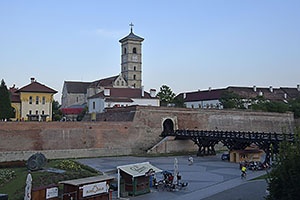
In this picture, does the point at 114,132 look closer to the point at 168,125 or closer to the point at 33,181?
the point at 168,125

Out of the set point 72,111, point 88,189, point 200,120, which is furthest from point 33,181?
point 72,111

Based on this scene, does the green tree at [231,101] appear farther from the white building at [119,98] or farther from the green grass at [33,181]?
the green grass at [33,181]

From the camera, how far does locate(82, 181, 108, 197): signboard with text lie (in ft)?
50.3

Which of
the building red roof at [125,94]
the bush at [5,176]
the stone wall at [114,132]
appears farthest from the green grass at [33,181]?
the building red roof at [125,94]

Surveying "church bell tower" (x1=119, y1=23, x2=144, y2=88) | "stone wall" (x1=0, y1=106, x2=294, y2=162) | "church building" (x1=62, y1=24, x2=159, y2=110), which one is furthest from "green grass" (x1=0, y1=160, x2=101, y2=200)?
"church bell tower" (x1=119, y1=23, x2=144, y2=88)

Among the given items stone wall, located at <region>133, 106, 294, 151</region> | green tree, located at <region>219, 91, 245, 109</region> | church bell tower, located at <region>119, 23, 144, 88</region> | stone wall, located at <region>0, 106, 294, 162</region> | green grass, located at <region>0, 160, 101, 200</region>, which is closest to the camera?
green grass, located at <region>0, 160, 101, 200</region>

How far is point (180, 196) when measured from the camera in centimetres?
1780

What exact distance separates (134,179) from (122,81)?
5374 centimetres

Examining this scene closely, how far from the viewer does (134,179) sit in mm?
17922

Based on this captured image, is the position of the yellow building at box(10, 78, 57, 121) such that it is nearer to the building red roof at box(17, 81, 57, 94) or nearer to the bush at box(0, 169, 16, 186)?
the building red roof at box(17, 81, 57, 94)

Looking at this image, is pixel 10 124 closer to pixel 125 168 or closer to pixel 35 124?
pixel 35 124

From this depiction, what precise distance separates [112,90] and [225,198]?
1525 inches

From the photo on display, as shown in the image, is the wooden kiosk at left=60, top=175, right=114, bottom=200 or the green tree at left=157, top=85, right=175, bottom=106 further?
the green tree at left=157, top=85, right=175, bottom=106

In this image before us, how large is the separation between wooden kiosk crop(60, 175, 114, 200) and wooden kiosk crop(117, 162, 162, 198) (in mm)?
1619
